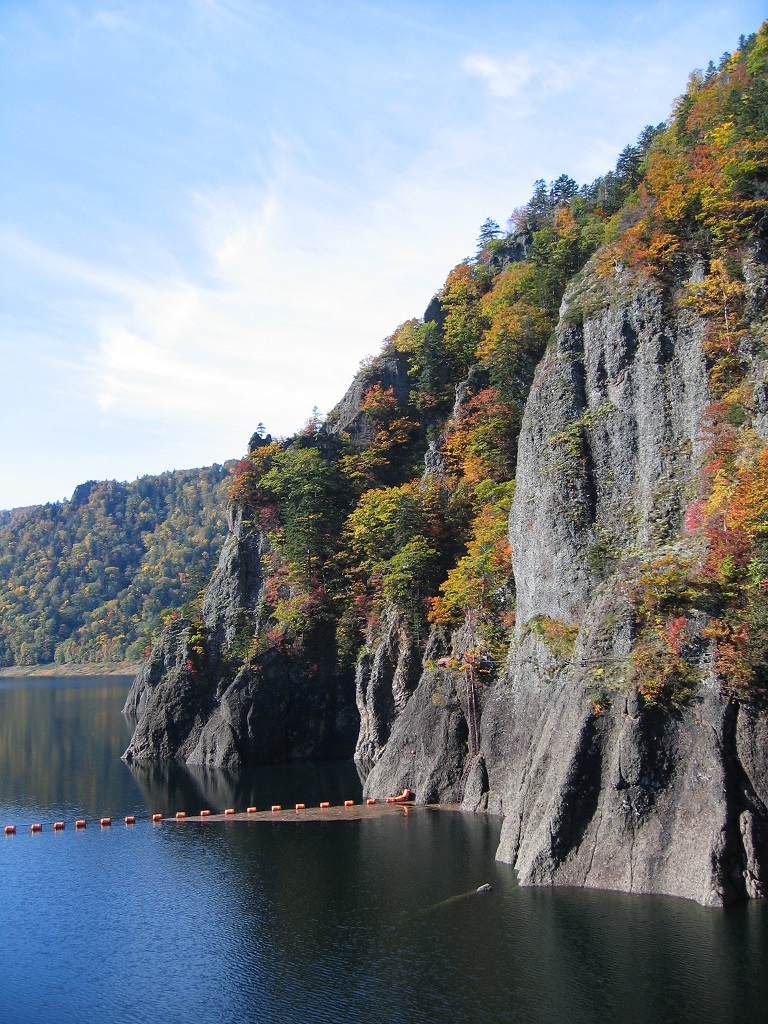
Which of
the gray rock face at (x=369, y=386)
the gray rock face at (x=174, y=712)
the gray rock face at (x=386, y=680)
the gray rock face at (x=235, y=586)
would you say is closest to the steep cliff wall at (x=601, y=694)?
the gray rock face at (x=386, y=680)

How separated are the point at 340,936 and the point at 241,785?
112 feet

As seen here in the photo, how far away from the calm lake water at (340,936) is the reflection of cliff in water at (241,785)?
750cm

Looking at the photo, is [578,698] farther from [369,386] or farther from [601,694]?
[369,386]

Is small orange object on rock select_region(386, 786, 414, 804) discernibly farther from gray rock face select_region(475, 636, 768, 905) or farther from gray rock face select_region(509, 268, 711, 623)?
gray rock face select_region(475, 636, 768, 905)

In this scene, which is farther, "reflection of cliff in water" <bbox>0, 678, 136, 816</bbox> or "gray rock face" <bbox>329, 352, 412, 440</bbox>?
"gray rock face" <bbox>329, 352, 412, 440</bbox>

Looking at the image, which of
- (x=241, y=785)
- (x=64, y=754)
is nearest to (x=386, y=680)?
(x=241, y=785)

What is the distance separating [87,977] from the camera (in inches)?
1168

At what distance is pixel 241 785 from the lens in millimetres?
63781

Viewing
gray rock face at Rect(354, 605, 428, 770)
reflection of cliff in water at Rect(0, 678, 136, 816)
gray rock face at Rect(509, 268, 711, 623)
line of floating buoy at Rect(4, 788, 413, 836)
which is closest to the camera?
gray rock face at Rect(509, 268, 711, 623)

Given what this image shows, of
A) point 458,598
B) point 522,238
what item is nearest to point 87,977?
point 458,598

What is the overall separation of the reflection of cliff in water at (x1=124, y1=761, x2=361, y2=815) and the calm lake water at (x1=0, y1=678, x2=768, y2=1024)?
750 centimetres

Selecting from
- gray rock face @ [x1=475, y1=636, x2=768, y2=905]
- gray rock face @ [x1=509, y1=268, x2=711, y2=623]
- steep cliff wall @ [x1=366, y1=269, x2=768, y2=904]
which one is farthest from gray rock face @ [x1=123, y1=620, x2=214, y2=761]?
gray rock face @ [x1=475, y1=636, x2=768, y2=905]

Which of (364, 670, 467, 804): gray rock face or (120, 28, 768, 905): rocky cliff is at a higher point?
(120, 28, 768, 905): rocky cliff

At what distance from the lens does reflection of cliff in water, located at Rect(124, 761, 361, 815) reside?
57384mm
